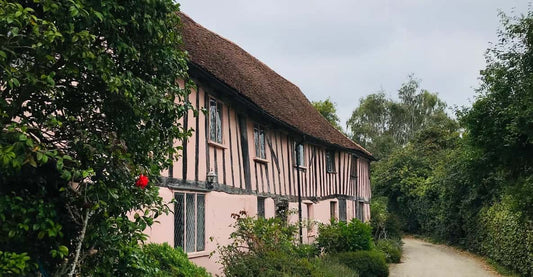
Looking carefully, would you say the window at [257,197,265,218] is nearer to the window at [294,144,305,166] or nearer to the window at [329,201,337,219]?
the window at [294,144,305,166]

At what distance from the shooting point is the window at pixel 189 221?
9.97 metres

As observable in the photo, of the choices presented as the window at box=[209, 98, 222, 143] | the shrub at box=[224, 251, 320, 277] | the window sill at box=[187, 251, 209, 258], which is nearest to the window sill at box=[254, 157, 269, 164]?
the window at box=[209, 98, 222, 143]

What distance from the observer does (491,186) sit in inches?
862

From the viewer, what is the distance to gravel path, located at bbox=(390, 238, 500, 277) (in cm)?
1703

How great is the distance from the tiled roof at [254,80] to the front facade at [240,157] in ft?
0.14

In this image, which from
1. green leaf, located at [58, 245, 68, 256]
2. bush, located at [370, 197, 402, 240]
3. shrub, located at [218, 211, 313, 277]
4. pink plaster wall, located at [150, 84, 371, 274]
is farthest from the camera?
bush, located at [370, 197, 402, 240]

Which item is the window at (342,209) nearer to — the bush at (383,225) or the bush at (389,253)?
the bush at (389,253)

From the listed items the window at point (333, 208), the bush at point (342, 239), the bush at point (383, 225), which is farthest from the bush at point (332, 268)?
the bush at point (383, 225)

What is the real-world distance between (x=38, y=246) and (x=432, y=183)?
30.0m

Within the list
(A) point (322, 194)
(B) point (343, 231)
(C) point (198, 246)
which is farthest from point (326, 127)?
(C) point (198, 246)

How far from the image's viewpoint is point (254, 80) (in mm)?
16750

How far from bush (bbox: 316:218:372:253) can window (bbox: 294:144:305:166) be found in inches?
91.6

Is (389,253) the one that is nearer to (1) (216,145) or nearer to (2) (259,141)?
(2) (259,141)

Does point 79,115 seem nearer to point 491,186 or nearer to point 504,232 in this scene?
point 504,232
